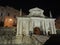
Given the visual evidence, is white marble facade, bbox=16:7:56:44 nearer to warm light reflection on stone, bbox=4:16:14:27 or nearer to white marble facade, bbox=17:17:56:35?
white marble facade, bbox=17:17:56:35

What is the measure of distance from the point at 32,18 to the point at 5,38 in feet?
44.9

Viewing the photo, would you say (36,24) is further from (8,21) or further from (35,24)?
(8,21)

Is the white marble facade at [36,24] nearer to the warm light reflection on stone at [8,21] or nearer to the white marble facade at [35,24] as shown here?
the white marble facade at [35,24]

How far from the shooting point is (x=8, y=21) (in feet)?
202

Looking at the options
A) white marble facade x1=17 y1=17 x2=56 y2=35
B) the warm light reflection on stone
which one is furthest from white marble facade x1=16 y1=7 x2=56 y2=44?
the warm light reflection on stone

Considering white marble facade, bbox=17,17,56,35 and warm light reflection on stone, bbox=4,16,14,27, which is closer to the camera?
white marble facade, bbox=17,17,56,35

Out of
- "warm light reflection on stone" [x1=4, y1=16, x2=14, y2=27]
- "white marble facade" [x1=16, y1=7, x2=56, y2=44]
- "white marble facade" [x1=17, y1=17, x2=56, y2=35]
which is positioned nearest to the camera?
"white marble facade" [x1=16, y1=7, x2=56, y2=44]

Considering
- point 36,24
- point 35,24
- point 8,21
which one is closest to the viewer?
point 35,24

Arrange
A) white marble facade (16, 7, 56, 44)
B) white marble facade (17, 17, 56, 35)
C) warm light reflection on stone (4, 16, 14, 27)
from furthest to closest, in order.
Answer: warm light reflection on stone (4, 16, 14, 27) < white marble facade (17, 17, 56, 35) < white marble facade (16, 7, 56, 44)

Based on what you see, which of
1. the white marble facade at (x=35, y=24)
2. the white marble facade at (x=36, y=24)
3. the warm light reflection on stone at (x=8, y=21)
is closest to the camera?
the white marble facade at (x=35, y=24)

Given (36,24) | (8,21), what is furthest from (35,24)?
(8,21)

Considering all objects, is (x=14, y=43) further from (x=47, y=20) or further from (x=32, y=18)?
(x=47, y=20)

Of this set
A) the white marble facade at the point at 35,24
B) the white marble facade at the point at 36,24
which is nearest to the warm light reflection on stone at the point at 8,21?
the white marble facade at the point at 35,24


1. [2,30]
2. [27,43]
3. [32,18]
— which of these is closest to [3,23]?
[2,30]
